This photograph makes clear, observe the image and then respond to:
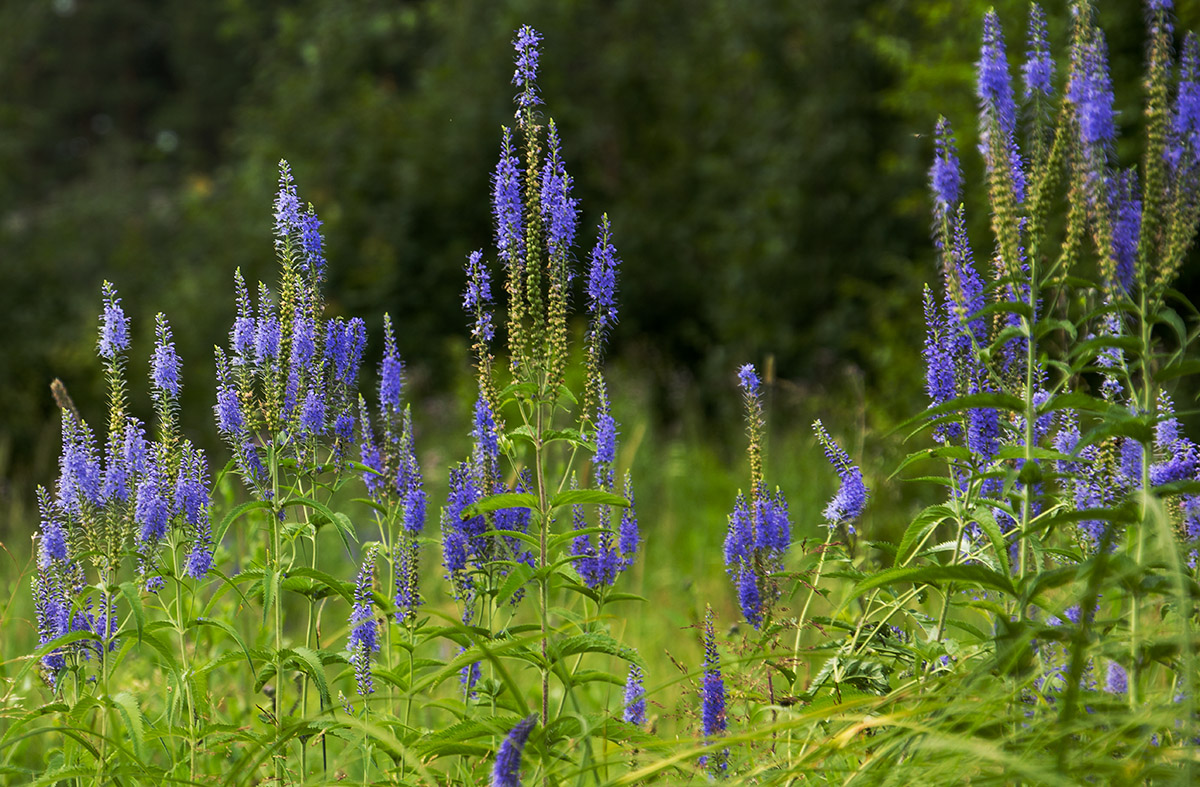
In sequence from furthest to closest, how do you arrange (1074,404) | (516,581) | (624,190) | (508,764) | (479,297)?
(624,190) < (479,297) < (516,581) < (1074,404) < (508,764)

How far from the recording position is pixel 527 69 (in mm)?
2811

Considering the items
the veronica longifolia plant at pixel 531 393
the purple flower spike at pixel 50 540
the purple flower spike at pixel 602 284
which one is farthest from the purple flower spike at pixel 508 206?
the purple flower spike at pixel 50 540

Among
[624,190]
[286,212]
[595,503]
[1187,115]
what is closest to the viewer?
[595,503]

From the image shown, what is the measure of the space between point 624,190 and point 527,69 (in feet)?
38.9

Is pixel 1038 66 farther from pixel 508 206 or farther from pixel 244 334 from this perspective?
pixel 244 334

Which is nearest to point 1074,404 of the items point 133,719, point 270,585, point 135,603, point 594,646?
point 594,646

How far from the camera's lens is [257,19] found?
15719 millimetres

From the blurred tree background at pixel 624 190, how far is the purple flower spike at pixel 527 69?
237 inches

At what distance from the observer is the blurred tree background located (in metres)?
11.0

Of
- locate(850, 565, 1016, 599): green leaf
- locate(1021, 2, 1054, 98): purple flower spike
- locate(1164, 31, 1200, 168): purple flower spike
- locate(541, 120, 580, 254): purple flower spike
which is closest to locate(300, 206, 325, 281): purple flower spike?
locate(541, 120, 580, 254): purple flower spike

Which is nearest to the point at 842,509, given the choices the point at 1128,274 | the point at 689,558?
the point at 1128,274

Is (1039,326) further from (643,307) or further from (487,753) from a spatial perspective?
(643,307)

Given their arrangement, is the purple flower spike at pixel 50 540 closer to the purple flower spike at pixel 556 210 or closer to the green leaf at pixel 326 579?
the green leaf at pixel 326 579

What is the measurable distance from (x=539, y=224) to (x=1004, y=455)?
3.77 feet
